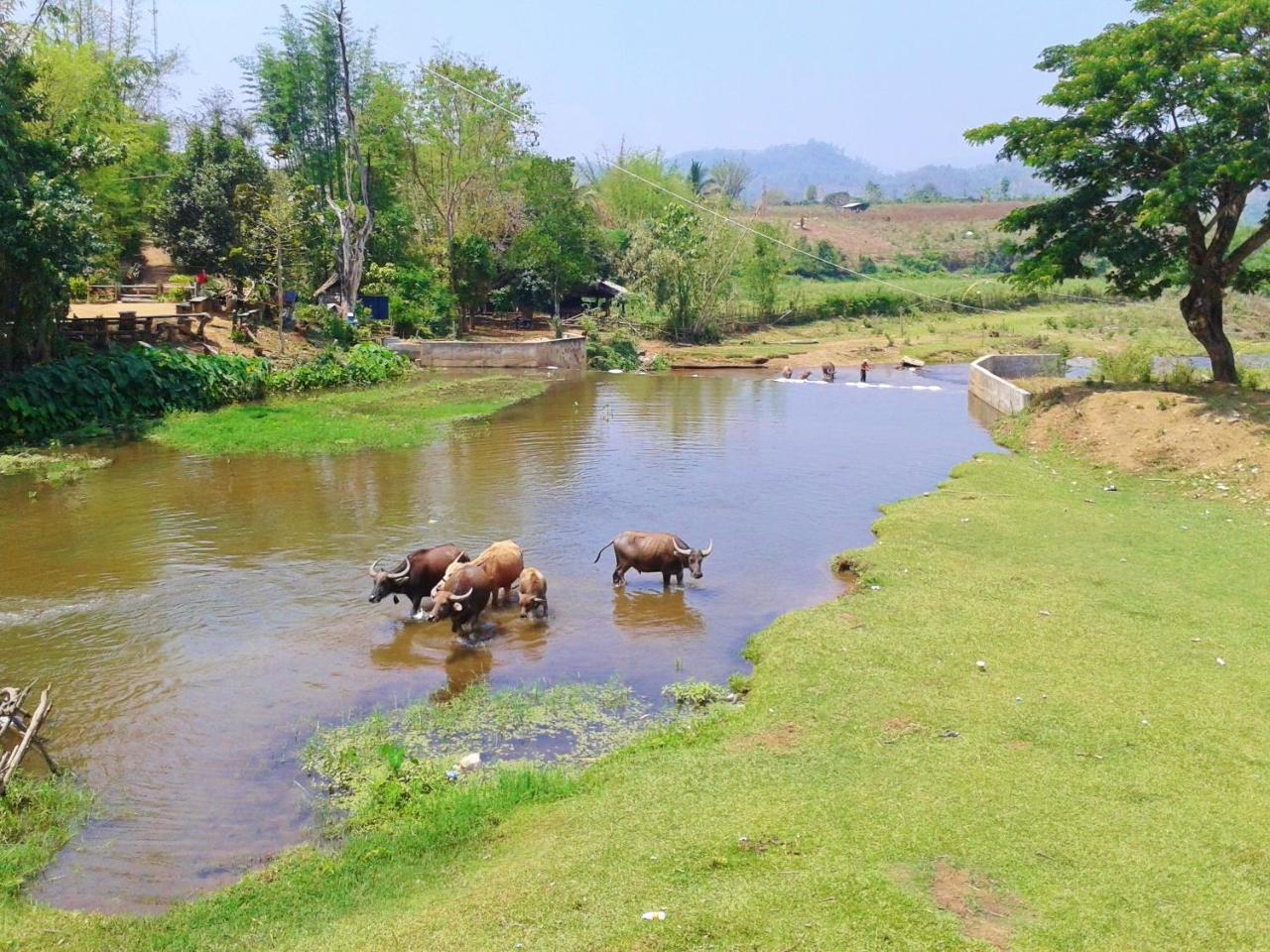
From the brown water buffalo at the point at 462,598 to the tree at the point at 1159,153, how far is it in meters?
16.4

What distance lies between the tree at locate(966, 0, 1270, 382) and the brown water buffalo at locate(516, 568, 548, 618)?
15.8 m


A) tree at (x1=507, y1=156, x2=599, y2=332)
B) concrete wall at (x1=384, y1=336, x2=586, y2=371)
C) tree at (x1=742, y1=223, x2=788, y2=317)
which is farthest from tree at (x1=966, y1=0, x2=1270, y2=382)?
tree at (x1=742, y1=223, x2=788, y2=317)

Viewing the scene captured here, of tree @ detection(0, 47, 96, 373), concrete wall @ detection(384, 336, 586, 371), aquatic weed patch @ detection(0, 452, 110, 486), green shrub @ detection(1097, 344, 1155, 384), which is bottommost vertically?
aquatic weed patch @ detection(0, 452, 110, 486)

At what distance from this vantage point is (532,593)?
12523mm

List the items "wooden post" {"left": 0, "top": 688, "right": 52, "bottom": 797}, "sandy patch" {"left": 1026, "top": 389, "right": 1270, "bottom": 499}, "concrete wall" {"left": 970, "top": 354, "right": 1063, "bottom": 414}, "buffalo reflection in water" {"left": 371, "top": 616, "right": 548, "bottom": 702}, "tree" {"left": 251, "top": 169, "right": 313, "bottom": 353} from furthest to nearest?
"tree" {"left": 251, "top": 169, "right": 313, "bottom": 353}
"concrete wall" {"left": 970, "top": 354, "right": 1063, "bottom": 414}
"sandy patch" {"left": 1026, "top": 389, "right": 1270, "bottom": 499}
"buffalo reflection in water" {"left": 371, "top": 616, "right": 548, "bottom": 702}
"wooden post" {"left": 0, "top": 688, "right": 52, "bottom": 797}

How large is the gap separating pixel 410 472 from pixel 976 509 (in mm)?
10551

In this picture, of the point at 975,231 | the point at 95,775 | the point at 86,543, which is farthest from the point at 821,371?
the point at 975,231

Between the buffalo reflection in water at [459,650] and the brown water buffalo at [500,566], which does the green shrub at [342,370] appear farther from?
the buffalo reflection in water at [459,650]

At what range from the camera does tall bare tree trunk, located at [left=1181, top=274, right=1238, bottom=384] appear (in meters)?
23.1

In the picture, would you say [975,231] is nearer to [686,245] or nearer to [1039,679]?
[686,245]

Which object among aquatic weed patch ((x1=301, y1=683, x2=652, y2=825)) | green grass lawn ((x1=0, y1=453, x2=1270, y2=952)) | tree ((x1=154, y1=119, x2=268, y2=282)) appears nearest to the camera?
green grass lawn ((x1=0, y1=453, x2=1270, y2=952))

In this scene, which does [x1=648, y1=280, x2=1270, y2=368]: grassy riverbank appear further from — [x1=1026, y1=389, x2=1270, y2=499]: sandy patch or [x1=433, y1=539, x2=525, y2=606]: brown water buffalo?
[x1=433, y1=539, x2=525, y2=606]: brown water buffalo

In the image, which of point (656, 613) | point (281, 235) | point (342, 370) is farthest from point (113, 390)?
point (656, 613)

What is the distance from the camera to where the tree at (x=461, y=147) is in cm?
4359
